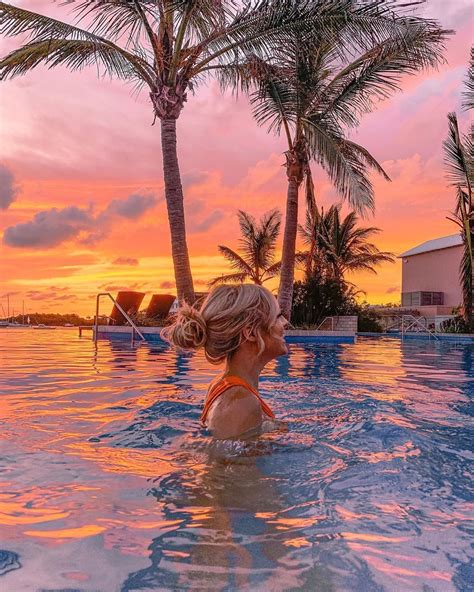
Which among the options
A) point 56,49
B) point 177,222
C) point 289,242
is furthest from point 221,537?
point 289,242

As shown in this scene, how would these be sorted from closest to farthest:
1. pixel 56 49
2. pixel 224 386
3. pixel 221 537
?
pixel 221 537 < pixel 224 386 < pixel 56 49

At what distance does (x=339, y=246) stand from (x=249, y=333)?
24.5 meters

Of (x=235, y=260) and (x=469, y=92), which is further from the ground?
(x=469, y=92)

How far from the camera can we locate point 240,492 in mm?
2264

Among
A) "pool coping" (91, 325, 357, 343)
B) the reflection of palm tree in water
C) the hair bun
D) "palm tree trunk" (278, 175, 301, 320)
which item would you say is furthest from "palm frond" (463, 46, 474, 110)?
the reflection of palm tree in water

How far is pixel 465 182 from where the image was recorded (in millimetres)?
19125

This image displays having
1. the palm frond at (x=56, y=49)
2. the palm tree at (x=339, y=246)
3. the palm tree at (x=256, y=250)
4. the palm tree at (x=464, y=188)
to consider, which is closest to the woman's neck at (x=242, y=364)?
the palm frond at (x=56, y=49)

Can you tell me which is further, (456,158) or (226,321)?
(456,158)

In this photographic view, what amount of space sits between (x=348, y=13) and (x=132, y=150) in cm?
543

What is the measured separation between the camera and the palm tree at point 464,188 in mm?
18902

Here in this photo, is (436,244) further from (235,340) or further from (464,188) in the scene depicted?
(235,340)

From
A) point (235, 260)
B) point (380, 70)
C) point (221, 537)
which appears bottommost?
point (221, 537)

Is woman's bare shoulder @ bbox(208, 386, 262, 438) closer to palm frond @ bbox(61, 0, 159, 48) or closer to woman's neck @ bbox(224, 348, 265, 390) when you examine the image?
woman's neck @ bbox(224, 348, 265, 390)

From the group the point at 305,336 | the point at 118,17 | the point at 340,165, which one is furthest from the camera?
the point at 305,336
